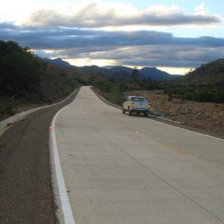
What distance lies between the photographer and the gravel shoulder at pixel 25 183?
7.62m

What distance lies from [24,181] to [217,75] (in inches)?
7060

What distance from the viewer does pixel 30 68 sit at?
57938 mm

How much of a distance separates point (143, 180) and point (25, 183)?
2.55 meters

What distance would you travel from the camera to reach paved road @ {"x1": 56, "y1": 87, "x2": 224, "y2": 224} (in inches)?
309

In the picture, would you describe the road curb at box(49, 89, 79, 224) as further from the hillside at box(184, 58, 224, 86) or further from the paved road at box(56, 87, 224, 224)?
the hillside at box(184, 58, 224, 86)

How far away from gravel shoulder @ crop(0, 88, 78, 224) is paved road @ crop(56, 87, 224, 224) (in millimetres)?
479

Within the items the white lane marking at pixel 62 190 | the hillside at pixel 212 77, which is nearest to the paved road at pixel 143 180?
the white lane marking at pixel 62 190

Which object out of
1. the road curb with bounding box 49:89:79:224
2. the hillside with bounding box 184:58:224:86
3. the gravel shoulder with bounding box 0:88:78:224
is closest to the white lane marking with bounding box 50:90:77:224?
A: the road curb with bounding box 49:89:79:224

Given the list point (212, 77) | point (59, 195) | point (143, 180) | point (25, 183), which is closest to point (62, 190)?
point (59, 195)

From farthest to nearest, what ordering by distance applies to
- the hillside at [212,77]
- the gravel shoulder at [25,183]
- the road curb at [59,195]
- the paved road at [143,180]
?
the hillside at [212,77] < the paved road at [143,180] < the gravel shoulder at [25,183] < the road curb at [59,195]

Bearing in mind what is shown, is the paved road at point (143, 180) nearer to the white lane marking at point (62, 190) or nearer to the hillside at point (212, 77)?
the white lane marking at point (62, 190)

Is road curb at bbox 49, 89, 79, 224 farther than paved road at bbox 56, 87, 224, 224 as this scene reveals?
No

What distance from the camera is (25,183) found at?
33.3ft

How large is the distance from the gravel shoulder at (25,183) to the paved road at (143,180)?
1.57 ft
